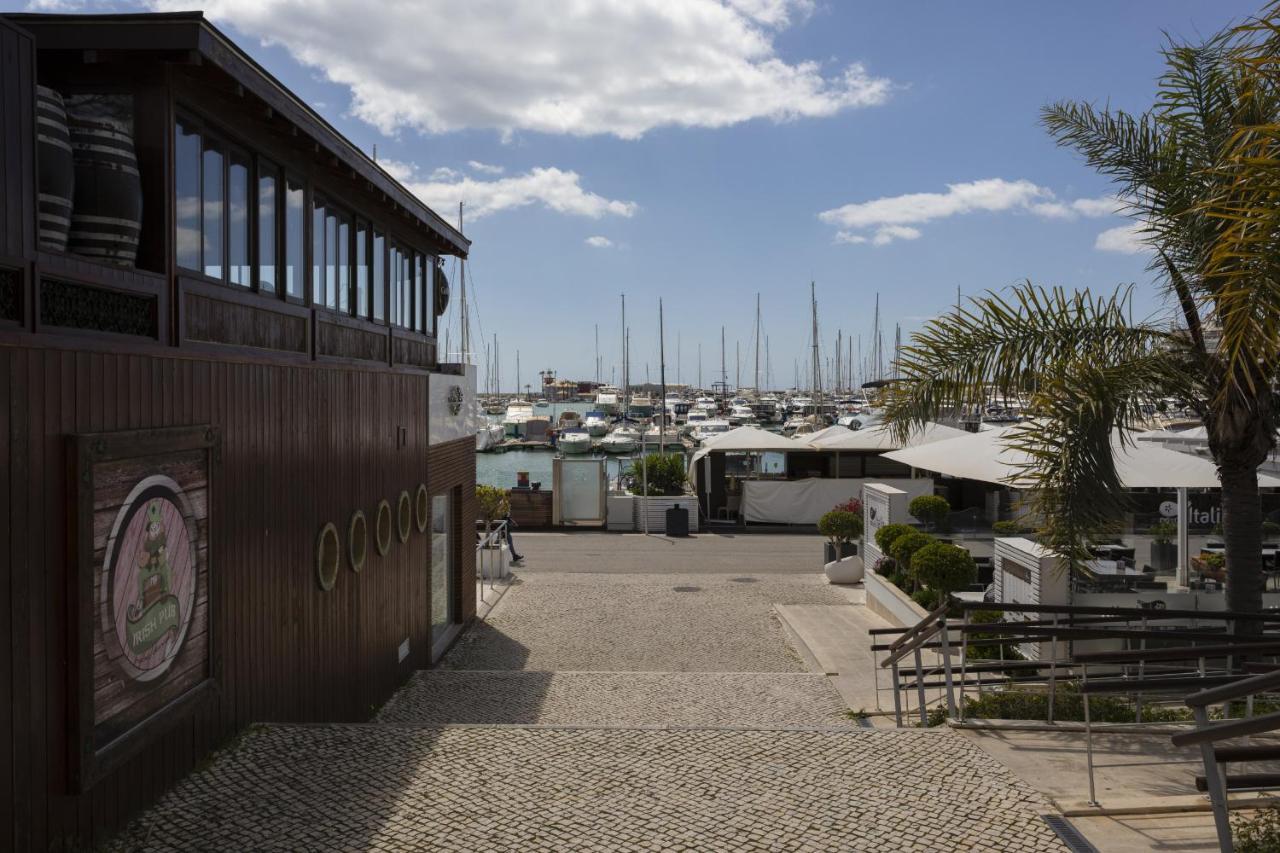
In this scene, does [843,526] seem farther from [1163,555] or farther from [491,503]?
[491,503]

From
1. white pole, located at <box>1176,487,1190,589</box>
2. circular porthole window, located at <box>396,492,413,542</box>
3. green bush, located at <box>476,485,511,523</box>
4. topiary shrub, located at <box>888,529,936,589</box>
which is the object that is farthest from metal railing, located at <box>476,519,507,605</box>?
white pole, located at <box>1176,487,1190,589</box>

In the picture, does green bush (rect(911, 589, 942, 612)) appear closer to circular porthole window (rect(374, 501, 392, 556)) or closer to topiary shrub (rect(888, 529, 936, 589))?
topiary shrub (rect(888, 529, 936, 589))

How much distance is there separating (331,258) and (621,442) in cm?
6532

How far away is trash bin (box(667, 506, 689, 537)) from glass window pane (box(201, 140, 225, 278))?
20.1 metres

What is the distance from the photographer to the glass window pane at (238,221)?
7.99 metres

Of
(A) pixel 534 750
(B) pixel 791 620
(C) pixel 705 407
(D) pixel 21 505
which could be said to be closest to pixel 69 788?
(D) pixel 21 505

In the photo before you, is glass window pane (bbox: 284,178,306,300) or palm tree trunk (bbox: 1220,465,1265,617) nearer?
palm tree trunk (bbox: 1220,465,1265,617)

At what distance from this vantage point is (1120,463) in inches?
520

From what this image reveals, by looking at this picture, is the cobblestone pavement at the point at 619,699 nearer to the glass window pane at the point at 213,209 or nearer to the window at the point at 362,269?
the window at the point at 362,269

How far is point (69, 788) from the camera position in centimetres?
541

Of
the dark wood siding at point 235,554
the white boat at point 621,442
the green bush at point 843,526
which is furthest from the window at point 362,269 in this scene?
the white boat at point 621,442

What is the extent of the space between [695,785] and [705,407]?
4130 inches

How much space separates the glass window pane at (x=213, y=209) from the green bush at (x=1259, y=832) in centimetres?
742

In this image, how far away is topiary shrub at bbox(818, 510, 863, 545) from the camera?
20844 mm
